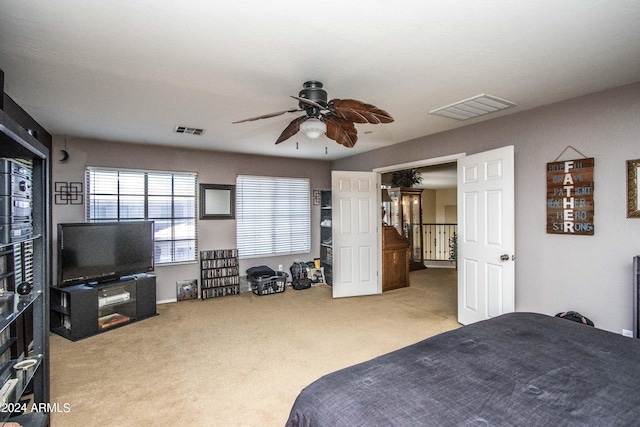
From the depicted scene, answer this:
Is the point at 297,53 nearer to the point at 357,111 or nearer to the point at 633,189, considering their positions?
the point at 357,111

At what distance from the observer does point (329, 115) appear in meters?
2.52

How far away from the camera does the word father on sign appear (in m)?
2.91

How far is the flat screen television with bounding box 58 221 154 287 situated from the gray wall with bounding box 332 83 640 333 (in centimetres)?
463

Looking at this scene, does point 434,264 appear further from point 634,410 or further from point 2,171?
point 2,171

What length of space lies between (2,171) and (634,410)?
2809mm

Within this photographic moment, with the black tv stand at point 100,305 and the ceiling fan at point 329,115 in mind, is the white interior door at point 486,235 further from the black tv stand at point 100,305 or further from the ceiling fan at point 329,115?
the black tv stand at point 100,305

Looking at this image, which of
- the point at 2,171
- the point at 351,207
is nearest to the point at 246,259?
the point at 351,207

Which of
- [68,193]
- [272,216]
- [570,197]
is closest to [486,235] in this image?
[570,197]

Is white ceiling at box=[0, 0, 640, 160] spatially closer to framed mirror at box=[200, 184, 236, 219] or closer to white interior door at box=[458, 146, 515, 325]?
white interior door at box=[458, 146, 515, 325]

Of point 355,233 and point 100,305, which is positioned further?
point 355,233

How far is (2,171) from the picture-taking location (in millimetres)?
1477

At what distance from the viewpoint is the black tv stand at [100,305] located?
3.59m

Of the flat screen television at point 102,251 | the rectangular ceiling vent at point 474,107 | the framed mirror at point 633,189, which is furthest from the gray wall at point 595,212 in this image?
the flat screen television at point 102,251

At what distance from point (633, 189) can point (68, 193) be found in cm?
638
